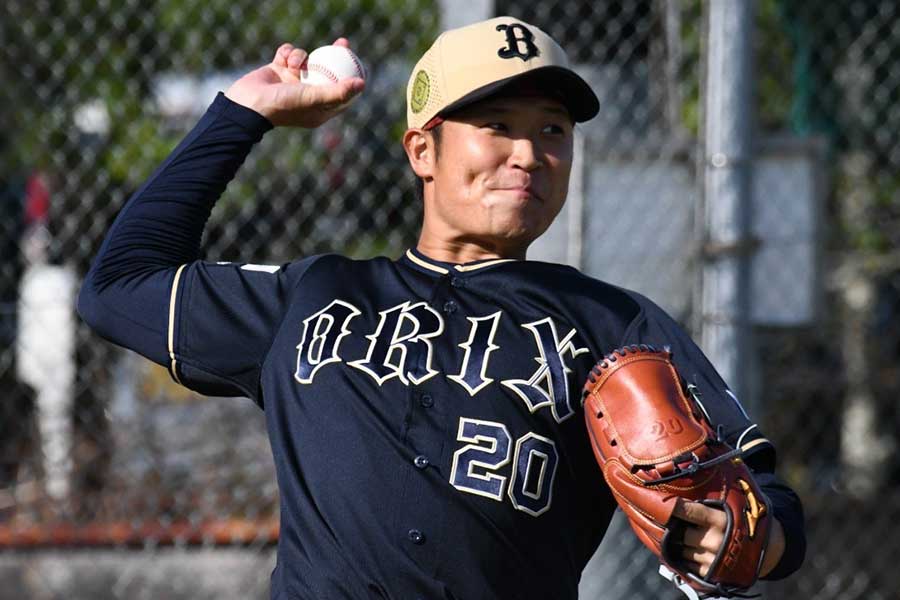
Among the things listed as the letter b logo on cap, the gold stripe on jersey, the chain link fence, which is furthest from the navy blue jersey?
the chain link fence

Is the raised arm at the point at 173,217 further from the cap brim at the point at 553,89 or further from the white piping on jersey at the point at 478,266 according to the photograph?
the white piping on jersey at the point at 478,266

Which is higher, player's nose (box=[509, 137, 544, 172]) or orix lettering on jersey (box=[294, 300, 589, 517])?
player's nose (box=[509, 137, 544, 172])

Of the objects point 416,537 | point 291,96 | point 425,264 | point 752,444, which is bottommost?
point 416,537

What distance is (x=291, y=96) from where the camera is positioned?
247 cm

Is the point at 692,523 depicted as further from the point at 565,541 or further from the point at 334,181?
the point at 334,181

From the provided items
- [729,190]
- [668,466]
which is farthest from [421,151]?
[729,190]

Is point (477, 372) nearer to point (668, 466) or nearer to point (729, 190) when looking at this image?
point (668, 466)

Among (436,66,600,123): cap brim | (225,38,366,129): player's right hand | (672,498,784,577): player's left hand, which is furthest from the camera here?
(225,38,366,129): player's right hand

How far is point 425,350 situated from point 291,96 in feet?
1.85

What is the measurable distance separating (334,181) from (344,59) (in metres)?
2.14

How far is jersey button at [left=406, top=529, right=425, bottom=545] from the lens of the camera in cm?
214

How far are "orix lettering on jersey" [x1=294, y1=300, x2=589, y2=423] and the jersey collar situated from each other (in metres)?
0.11

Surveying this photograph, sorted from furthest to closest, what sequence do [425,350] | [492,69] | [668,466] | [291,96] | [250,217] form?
[250,217], [291,96], [492,69], [425,350], [668,466]

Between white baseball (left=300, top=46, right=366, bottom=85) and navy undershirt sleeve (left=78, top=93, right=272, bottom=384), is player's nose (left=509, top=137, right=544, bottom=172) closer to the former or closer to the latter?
white baseball (left=300, top=46, right=366, bottom=85)
